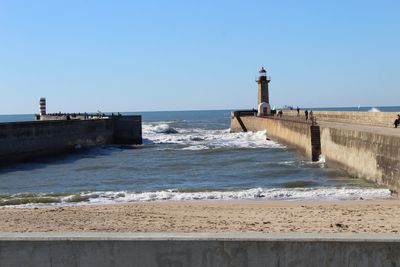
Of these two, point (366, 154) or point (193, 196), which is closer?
point (193, 196)

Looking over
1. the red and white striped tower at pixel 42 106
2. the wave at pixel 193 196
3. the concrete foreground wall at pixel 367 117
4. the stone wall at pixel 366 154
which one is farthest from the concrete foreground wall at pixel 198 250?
the red and white striped tower at pixel 42 106

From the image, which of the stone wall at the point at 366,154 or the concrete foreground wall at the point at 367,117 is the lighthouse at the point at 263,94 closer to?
the concrete foreground wall at the point at 367,117

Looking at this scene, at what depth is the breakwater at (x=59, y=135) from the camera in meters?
28.6

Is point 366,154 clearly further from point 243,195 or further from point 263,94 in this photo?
point 263,94

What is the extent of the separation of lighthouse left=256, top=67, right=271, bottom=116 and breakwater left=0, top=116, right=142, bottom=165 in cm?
1875

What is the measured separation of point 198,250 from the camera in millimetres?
3561

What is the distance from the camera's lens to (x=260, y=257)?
138 inches

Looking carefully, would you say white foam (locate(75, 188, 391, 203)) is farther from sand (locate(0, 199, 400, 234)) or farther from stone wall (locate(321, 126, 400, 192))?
sand (locate(0, 199, 400, 234))

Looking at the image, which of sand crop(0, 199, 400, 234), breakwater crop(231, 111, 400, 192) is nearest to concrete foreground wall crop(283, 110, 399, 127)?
breakwater crop(231, 111, 400, 192)

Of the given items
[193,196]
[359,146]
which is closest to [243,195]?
[193,196]

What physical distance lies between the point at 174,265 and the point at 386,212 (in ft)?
28.3

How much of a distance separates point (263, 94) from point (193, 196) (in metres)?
48.0

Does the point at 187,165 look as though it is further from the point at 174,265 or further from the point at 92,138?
the point at 174,265

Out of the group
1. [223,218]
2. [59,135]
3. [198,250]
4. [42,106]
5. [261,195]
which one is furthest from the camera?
[42,106]
